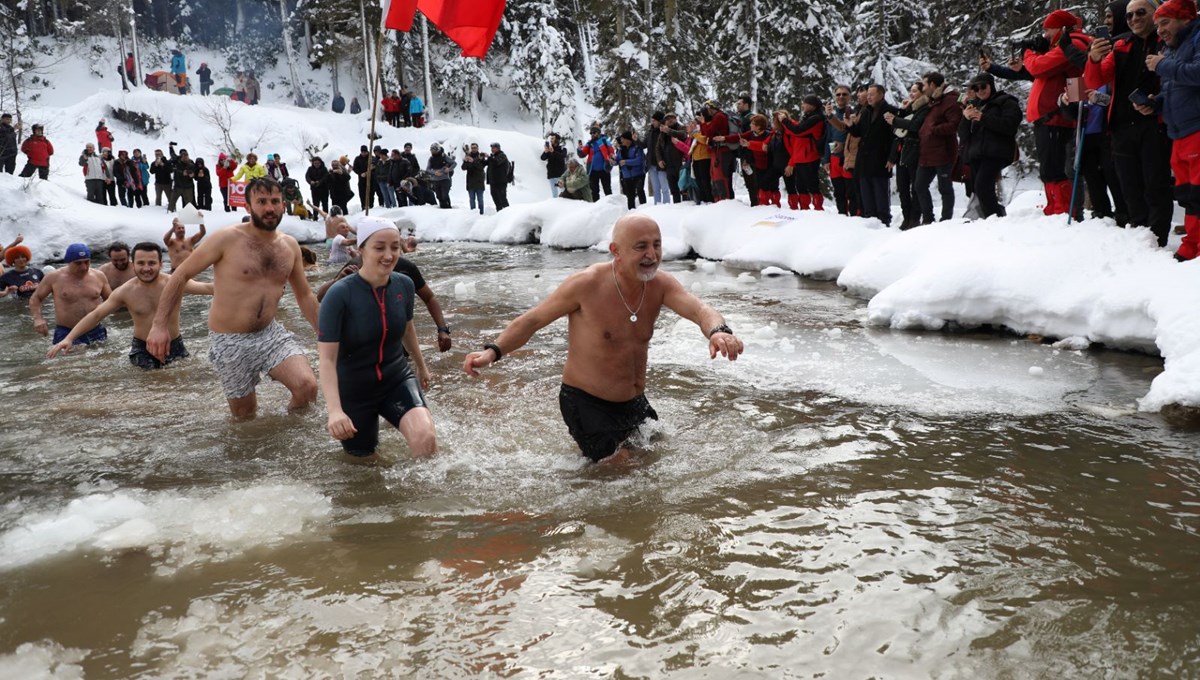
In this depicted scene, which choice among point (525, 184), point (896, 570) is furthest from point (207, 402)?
point (525, 184)

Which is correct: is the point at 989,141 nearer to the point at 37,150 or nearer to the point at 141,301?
the point at 141,301

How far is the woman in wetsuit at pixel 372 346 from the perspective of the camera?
443 cm

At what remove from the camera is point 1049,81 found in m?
7.60

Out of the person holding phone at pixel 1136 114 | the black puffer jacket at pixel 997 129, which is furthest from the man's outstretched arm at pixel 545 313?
the black puffer jacket at pixel 997 129

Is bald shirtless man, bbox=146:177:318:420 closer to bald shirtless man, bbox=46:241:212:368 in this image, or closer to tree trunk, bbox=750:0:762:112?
bald shirtless man, bbox=46:241:212:368

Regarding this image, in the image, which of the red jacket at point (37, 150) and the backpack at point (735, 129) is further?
the red jacket at point (37, 150)

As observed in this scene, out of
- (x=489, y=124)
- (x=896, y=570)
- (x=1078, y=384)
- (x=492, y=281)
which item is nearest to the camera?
(x=896, y=570)

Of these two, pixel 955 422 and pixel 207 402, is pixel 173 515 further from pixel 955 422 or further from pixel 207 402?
pixel 955 422

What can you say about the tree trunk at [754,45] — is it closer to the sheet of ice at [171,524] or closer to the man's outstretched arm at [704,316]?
the man's outstretched arm at [704,316]

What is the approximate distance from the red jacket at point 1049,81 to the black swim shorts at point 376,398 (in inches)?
231

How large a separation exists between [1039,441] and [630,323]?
2202mm

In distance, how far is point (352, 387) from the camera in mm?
4656

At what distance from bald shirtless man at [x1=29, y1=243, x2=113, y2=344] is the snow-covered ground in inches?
Result: 275

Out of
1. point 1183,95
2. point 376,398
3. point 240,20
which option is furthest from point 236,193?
point 240,20
